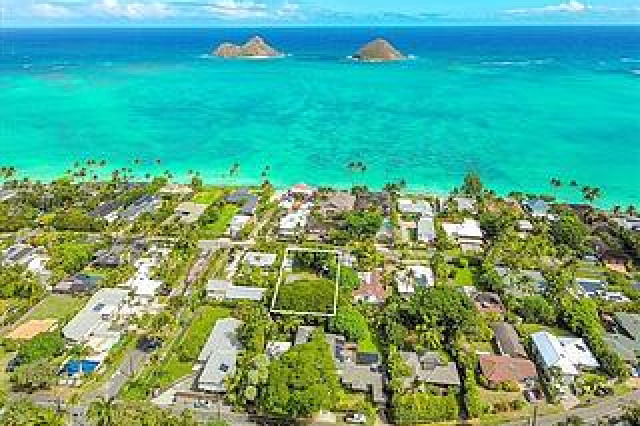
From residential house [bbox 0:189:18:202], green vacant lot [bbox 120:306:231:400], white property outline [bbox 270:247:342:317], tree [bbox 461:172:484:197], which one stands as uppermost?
tree [bbox 461:172:484:197]

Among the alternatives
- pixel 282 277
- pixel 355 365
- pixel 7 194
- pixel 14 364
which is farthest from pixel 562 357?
pixel 7 194

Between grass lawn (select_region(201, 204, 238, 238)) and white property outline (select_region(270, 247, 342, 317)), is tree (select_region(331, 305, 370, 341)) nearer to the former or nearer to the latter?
white property outline (select_region(270, 247, 342, 317))

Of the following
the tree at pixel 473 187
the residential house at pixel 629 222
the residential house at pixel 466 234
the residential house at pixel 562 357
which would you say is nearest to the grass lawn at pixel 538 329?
the residential house at pixel 562 357

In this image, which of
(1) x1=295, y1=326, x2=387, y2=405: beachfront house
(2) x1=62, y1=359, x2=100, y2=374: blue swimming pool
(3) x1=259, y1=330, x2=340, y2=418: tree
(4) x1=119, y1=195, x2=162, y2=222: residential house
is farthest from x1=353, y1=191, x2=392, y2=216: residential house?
(2) x1=62, y1=359, x2=100, y2=374: blue swimming pool

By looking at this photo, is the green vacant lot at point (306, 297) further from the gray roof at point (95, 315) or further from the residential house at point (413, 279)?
the gray roof at point (95, 315)

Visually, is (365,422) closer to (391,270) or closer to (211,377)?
(211,377)

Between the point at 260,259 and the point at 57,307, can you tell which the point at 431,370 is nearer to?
the point at 260,259

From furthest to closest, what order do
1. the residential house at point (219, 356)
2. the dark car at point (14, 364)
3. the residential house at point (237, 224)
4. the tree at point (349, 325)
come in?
the residential house at point (237, 224)
the tree at point (349, 325)
the dark car at point (14, 364)
the residential house at point (219, 356)
